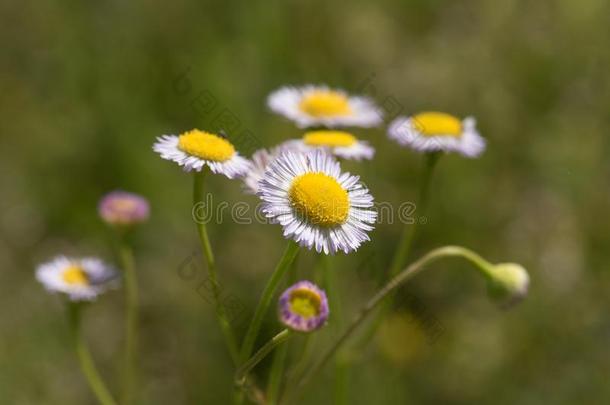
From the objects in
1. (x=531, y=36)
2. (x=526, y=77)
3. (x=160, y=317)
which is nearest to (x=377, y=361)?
(x=160, y=317)

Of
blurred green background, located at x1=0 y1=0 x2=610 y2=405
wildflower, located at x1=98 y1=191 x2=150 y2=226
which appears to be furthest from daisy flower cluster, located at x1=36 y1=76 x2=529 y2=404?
blurred green background, located at x1=0 y1=0 x2=610 y2=405

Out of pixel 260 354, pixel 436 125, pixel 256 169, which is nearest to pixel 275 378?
pixel 260 354

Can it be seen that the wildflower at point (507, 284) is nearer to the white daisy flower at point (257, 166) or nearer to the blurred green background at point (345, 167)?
the white daisy flower at point (257, 166)

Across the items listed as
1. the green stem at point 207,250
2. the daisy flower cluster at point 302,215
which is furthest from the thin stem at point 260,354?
the green stem at point 207,250

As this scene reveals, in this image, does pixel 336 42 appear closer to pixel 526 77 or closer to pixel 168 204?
pixel 526 77

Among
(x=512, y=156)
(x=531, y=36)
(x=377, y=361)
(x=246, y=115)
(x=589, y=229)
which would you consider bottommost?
(x=377, y=361)

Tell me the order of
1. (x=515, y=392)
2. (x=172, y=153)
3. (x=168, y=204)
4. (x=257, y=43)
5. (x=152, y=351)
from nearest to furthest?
(x=172, y=153) → (x=515, y=392) → (x=152, y=351) → (x=168, y=204) → (x=257, y=43)

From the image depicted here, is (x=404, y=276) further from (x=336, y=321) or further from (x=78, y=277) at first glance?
(x=78, y=277)
